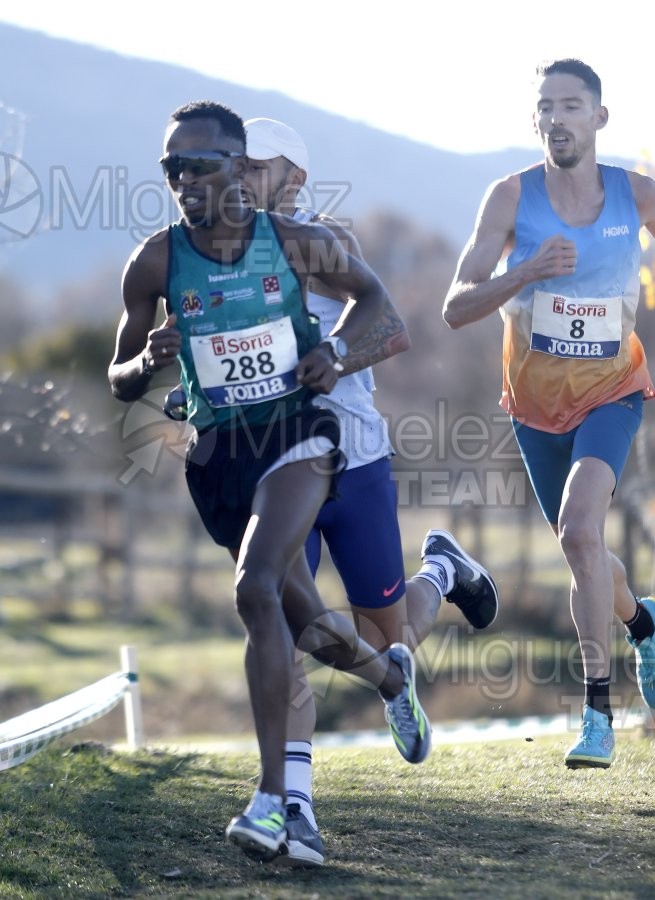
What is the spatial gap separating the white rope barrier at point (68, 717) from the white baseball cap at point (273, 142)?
2.32 meters

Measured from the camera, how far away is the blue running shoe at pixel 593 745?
15.7ft

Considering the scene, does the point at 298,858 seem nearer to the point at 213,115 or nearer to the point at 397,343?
the point at 397,343

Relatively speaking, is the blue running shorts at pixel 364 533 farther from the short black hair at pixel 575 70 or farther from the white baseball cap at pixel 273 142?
the short black hair at pixel 575 70

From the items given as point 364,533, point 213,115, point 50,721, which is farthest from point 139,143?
point 213,115

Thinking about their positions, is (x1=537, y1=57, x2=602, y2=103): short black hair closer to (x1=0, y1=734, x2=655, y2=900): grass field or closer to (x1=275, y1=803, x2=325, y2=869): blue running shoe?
(x1=0, y1=734, x2=655, y2=900): grass field

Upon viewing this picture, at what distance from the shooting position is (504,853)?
13.9 feet

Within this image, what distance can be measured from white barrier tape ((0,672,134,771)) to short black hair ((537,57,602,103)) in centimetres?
316

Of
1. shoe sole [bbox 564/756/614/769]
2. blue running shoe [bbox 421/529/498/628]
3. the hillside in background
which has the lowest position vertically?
shoe sole [bbox 564/756/614/769]

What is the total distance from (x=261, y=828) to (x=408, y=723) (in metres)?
0.97

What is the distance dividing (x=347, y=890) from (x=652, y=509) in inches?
317

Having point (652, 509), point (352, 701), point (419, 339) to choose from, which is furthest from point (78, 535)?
point (652, 509)

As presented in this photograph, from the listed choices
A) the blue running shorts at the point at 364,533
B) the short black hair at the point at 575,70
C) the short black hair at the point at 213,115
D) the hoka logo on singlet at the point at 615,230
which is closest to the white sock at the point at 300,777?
the blue running shorts at the point at 364,533

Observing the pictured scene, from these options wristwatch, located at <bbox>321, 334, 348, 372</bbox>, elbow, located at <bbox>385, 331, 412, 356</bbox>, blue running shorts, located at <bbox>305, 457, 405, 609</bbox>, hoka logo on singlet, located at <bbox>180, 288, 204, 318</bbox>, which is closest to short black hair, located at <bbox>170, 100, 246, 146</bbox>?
hoka logo on singlet, located at <bbox>180, 288, 204, 318</bbox>

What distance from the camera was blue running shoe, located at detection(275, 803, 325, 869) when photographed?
13.2 feet
